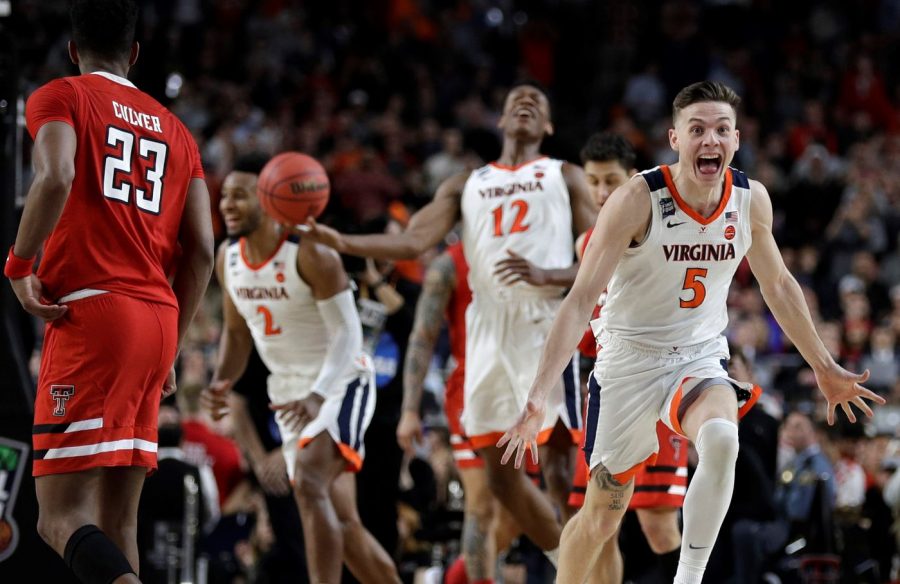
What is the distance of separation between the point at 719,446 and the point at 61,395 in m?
2.53

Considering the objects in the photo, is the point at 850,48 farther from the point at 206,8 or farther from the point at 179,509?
the point at 179,509

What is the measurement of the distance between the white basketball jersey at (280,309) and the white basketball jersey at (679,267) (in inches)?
90.3

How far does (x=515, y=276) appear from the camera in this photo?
7.47m

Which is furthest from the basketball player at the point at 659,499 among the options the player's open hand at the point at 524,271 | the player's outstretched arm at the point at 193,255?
the player's outstretched arm at the point at 193,255

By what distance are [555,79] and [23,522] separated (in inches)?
585

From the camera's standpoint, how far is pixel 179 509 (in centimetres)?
872

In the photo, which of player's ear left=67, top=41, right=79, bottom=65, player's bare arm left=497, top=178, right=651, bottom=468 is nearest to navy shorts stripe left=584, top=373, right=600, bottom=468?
player's bare arm left=497, top=178, right=651, bottom=468

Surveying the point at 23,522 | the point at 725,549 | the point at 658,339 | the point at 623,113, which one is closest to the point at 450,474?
the point at 725,549

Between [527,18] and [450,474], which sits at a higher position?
[527,18]

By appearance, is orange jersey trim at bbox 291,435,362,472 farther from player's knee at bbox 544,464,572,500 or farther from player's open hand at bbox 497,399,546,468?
player's open hand at bbox 497,399,546,468

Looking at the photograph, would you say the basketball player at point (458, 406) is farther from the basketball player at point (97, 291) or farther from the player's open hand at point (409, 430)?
the basketball player at point (97, 291)

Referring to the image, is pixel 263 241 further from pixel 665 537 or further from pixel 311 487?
pixel 665 537

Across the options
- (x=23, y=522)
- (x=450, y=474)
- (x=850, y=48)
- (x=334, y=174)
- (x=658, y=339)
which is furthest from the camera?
(x=850, y=48)

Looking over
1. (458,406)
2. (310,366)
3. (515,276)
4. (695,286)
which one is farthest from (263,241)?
(695,286)
